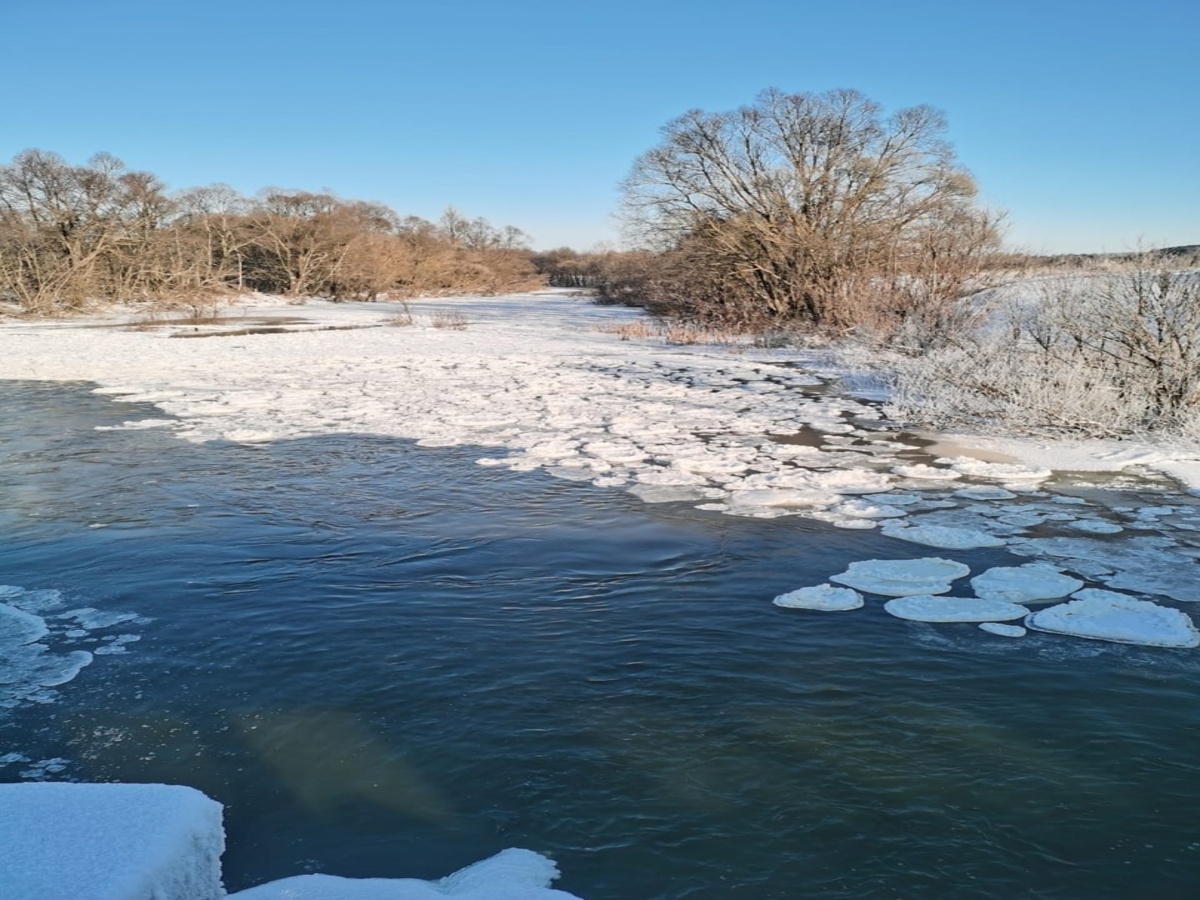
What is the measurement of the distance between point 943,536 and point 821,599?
65.7 inches

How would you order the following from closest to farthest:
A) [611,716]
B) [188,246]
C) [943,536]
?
[611,716] < [943,536] < [188,246]

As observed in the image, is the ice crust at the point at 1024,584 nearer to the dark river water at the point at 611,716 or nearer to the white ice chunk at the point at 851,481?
the dark river water at the point at 611,716

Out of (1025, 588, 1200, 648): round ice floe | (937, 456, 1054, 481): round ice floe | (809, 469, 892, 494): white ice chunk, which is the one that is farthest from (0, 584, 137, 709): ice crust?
(937, 456, 1054, 481): round ice floe

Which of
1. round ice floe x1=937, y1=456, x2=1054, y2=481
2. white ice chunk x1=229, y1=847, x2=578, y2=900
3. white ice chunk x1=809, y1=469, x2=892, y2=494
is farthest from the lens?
round ice floe x1=937, y1=456, x2=1054, y2=481

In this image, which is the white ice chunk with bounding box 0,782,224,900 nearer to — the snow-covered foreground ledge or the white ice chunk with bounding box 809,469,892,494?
the snow-covered foreground ledge

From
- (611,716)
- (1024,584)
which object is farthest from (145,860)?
(1024,584)

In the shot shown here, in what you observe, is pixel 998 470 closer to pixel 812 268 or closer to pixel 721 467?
pixel 721 467

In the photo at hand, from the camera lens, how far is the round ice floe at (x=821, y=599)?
17.3 feet

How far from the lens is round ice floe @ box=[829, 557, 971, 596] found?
5.54 meters

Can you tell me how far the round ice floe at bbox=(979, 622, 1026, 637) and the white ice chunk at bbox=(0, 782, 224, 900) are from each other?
3.99 metres

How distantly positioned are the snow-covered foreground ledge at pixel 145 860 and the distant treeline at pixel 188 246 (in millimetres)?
34910

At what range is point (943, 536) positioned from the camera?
21.4 feet

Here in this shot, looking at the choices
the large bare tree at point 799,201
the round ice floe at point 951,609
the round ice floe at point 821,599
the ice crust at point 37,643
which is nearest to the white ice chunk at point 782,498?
the round ice floe at point 821,599

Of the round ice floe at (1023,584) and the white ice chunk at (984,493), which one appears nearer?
the round ice floe at (1023,584)
